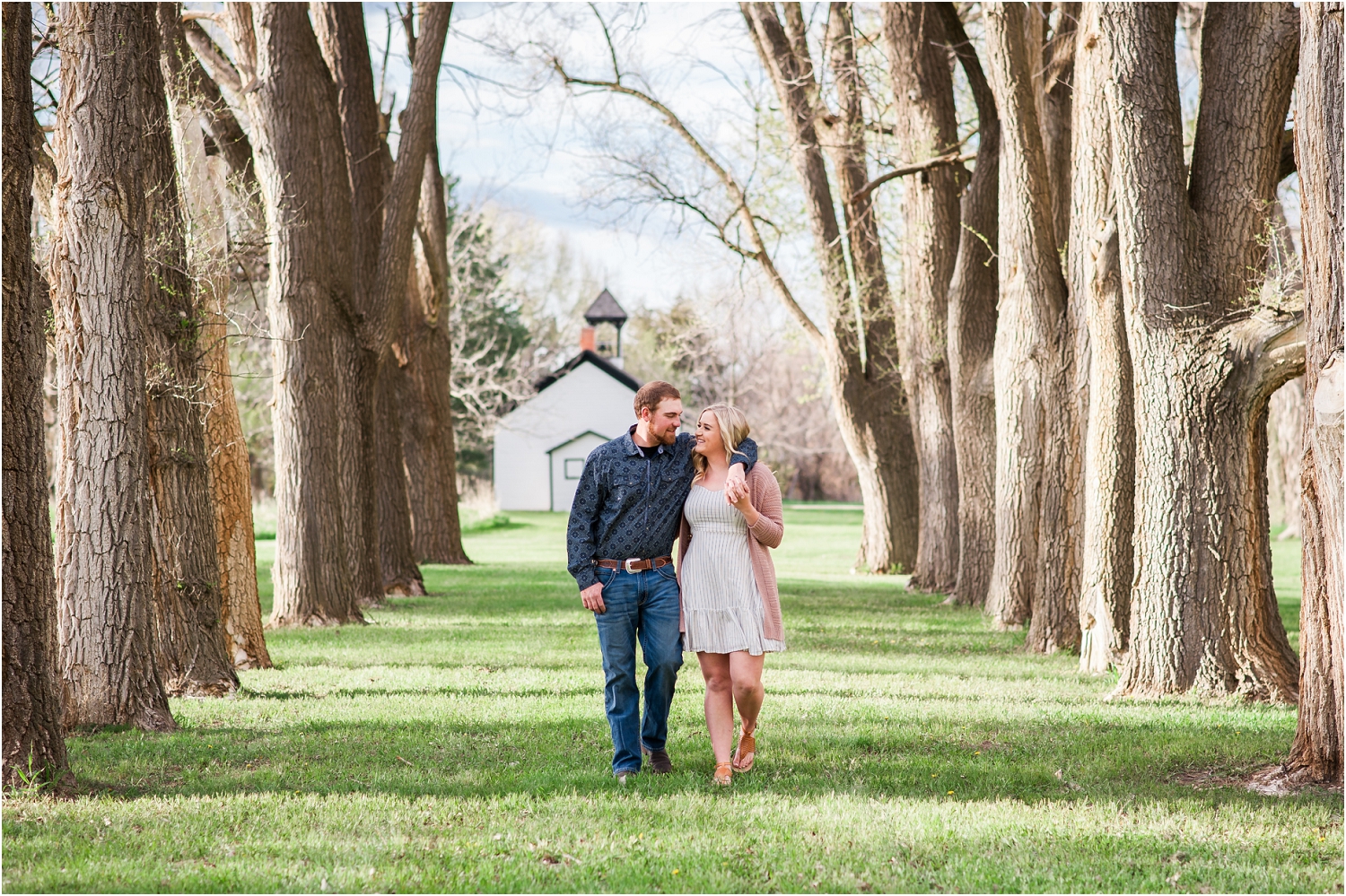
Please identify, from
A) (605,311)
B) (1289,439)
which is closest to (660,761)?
(1289,439)

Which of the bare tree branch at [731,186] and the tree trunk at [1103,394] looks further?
the bare tree branch at [731,186]

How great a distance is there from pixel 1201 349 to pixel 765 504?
4.01 m

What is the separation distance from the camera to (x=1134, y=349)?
9062 mm

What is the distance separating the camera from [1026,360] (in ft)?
41.7

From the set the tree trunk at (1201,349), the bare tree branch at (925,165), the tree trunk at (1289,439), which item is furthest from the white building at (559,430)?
the tree trunk at (1201,349)

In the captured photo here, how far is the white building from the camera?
57.9 m

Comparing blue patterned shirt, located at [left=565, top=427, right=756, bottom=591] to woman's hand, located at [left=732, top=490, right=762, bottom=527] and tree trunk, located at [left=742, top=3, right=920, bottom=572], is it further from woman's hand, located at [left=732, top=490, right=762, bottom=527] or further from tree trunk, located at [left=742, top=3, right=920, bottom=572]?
tree trunk, located at [left=742, top=3, right=920, bottom=572]

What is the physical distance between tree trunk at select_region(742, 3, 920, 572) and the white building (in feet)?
119

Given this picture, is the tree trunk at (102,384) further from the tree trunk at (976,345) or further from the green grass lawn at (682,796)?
the tree trunk at (976,345)

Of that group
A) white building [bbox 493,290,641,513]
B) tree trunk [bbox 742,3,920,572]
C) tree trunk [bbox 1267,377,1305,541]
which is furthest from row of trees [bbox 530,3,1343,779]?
white building [bbox 493,290,641,513]

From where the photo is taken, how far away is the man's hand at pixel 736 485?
6215 millimetres

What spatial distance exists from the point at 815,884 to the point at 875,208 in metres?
18.1

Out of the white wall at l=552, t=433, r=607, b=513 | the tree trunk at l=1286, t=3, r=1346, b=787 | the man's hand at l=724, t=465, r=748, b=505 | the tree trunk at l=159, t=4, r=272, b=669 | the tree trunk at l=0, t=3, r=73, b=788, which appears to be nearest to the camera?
the tree trunk at l=0, t=3, r=73, b=788

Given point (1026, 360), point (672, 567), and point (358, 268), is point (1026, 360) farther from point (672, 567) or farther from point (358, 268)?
point (358, 268)
